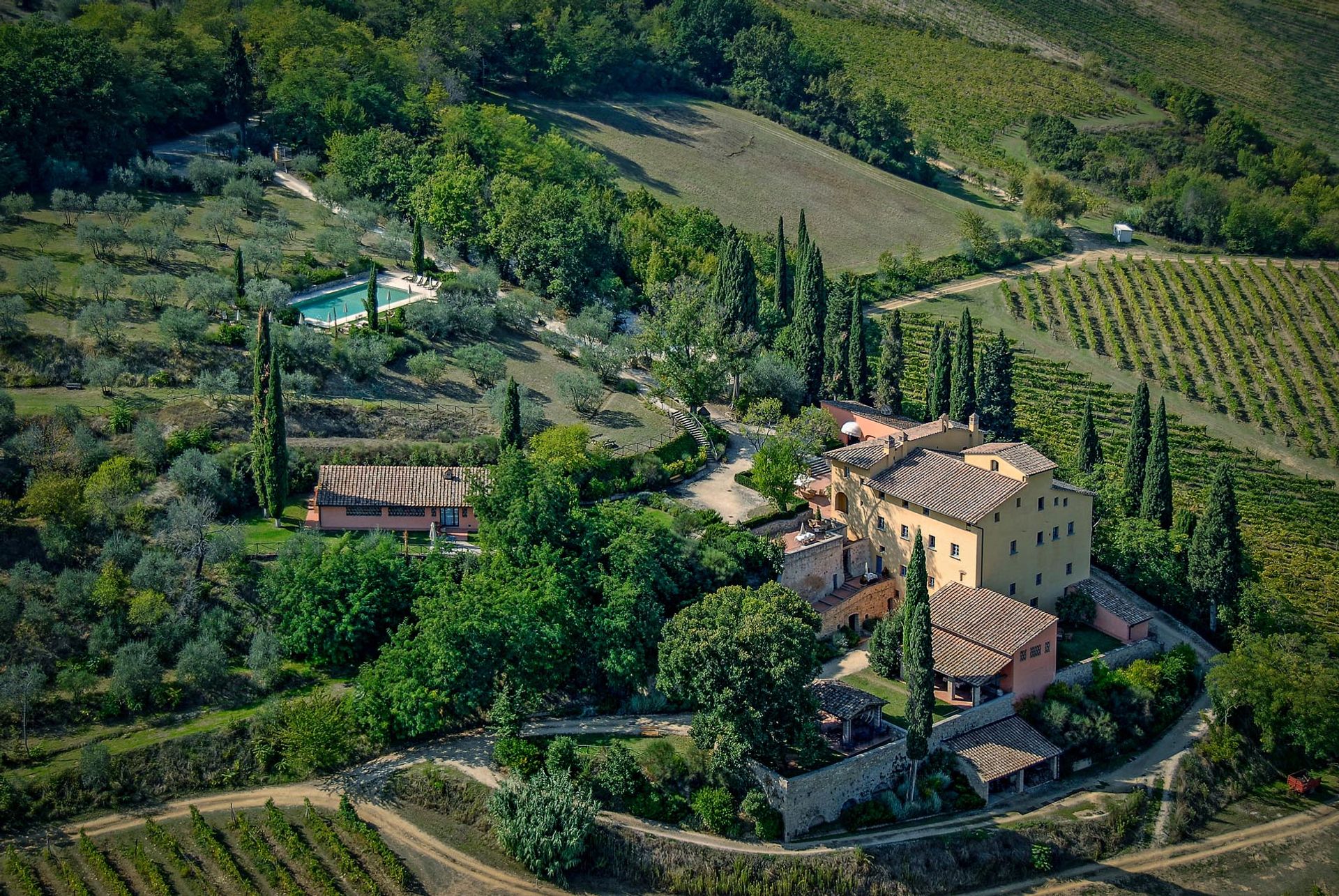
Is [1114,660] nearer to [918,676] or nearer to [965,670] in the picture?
[965,670]

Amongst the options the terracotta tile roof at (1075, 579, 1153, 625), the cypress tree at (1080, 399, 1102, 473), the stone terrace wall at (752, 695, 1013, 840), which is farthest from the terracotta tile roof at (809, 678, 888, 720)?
the cypress tree at (1080, 399, 1102, 473)

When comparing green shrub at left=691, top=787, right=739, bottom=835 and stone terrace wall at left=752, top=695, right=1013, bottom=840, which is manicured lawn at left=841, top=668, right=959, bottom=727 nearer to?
stone terrace wall at left=752, top=695, right=1013, bottom=840

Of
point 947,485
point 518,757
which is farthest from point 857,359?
point 518,757

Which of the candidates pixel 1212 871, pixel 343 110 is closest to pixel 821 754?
pixel 1212 871

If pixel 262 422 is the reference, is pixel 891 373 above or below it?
below

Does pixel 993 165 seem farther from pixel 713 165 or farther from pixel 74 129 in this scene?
pixel 74 129

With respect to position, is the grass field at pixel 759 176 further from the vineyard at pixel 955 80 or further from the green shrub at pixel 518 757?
the green shrub at pixel 518 757
